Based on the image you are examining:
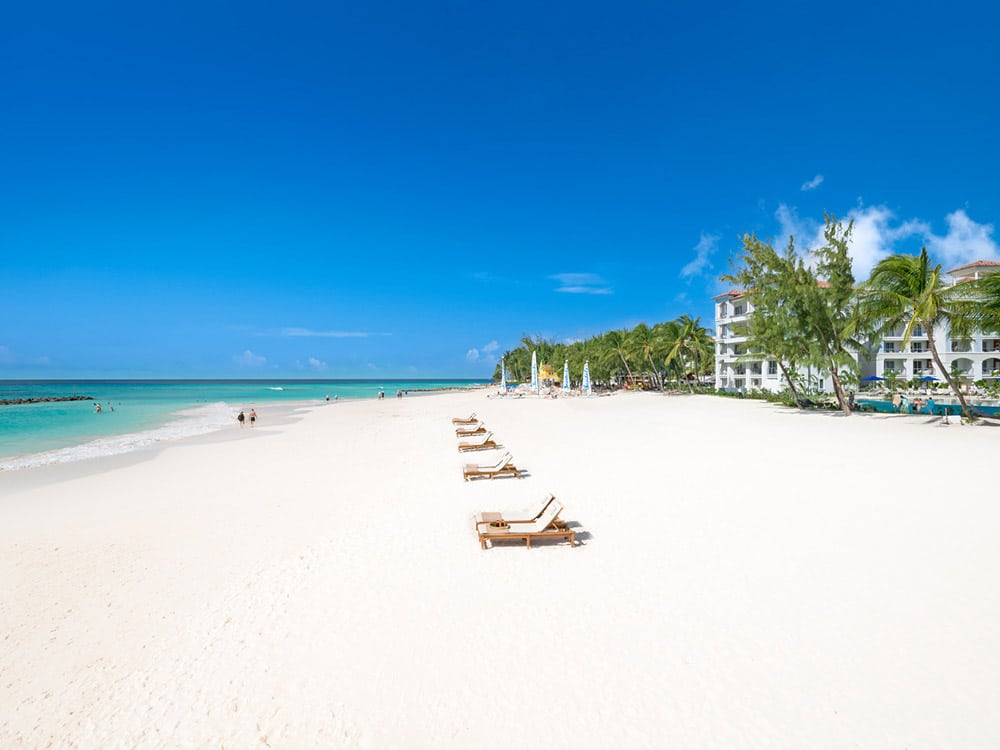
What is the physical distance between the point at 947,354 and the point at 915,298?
99.2 feet

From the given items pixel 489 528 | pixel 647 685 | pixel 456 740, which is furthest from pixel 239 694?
pixel 489 528

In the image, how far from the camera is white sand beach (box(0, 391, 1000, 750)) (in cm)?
397

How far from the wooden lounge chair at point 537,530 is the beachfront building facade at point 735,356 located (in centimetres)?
4342

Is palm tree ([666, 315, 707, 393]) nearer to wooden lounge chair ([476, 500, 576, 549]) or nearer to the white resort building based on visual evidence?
the white resort building

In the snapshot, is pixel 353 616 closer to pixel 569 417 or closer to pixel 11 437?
pixel 569 417

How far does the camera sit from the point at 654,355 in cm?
5231

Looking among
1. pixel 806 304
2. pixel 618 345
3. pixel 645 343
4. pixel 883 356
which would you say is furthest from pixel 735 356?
pixel 806 304

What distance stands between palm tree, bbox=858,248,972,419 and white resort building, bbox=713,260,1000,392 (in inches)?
423

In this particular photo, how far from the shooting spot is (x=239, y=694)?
14.4ft

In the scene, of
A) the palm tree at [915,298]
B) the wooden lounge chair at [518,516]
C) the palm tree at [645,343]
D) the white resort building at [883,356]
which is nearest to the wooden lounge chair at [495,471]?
the wooden lounge chair at [518,516]

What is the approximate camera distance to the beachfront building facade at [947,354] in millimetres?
42500

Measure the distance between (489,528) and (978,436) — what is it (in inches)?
719

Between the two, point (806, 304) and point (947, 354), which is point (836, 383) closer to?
point (806, 304)

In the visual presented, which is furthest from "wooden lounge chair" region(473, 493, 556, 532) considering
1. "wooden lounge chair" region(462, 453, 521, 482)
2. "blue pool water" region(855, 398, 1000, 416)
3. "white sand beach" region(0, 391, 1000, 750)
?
"blue pool water" region(855, 398, 1000, 416)
